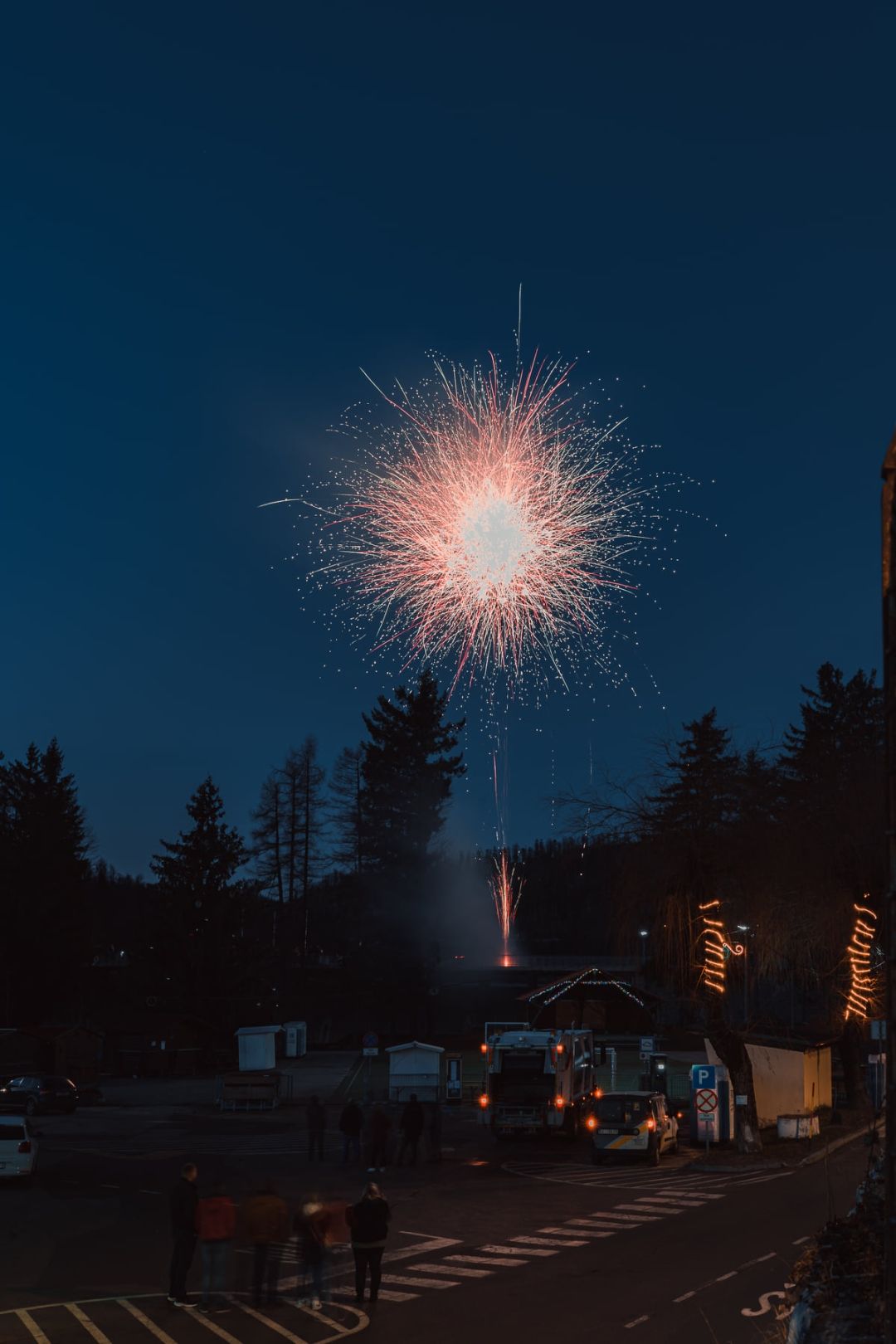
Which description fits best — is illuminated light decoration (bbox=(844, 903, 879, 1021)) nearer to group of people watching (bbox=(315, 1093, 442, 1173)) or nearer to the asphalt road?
the asphalt road

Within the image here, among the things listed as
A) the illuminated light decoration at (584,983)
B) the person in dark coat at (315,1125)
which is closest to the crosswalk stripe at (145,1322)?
the person in dark coat at (315,1125)

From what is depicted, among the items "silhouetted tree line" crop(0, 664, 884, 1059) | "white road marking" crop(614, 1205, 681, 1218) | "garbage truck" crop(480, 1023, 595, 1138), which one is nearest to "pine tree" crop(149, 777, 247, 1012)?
"silhouetted tree line" crop(0, 664, 884, 1059)

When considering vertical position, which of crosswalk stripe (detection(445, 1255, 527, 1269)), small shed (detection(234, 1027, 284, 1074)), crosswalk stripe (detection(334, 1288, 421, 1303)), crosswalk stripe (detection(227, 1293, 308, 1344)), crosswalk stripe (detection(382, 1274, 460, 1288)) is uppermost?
crosswalk stripe (detection(227, 1293, 308, 1344))

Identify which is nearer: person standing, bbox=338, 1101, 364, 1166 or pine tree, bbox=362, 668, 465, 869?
person standing, bbox=338, 1101, 364, 1166

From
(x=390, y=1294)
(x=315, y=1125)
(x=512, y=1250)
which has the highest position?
(x=390, y=1294)

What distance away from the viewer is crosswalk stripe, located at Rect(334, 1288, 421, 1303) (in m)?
14.9

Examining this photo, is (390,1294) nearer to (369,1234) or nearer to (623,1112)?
(369,1234)

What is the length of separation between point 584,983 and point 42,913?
38.1 metres

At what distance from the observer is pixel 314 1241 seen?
1434 cm

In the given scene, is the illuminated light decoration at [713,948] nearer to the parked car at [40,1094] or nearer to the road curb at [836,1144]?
the road curb at [836,1144]

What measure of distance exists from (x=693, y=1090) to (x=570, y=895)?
127m

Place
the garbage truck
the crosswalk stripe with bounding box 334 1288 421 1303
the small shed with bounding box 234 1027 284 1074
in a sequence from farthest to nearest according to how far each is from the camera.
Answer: the small shed with bounding box 234 1027 284 1074 < the garbage truck < the crosswalk stripe with bounding box 334 1288 421 1303

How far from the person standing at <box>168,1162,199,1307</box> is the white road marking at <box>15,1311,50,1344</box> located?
5.15 ft

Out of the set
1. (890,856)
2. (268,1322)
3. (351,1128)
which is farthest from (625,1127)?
(890,856)
